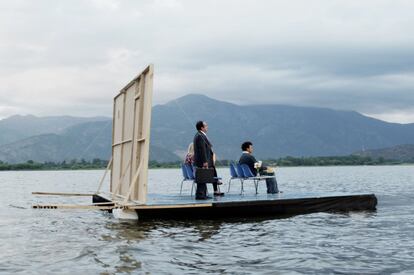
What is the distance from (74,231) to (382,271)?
323 inches

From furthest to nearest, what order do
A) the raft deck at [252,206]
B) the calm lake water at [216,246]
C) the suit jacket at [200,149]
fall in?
1. the suit jacket at [200,149]
2. the raft deck at [252,206]
3. the calm lake water at [216,246]

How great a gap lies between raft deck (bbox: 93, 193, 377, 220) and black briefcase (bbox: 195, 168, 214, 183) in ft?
1.93

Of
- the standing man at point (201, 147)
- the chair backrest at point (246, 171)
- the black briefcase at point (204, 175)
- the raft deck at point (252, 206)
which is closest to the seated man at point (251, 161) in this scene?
the chair backrest at point (246, 171)

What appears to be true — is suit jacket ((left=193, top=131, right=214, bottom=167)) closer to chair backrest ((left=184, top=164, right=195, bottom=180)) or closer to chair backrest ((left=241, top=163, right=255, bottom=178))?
chair backrest ((left=184, top=164, right=195, bottom=180))

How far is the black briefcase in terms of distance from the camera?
52.5 ft

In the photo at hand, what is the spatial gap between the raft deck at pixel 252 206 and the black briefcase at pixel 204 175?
59 centimetres

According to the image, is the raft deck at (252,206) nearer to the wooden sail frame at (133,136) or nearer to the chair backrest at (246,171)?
the wooden sail frame at (133,136)

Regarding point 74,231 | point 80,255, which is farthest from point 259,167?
point 80,255

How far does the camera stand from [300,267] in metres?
9.84

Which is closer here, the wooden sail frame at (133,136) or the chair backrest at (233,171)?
the wooden sail frame at (133,136)

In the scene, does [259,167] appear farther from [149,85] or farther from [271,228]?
[149,85]

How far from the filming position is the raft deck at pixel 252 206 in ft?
49.7

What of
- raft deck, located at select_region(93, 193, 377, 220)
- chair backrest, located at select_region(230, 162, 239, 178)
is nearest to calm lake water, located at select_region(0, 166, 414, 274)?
raft deck, located at select_region(93, 193, 377, 220)

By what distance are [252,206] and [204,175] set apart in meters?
1.58
